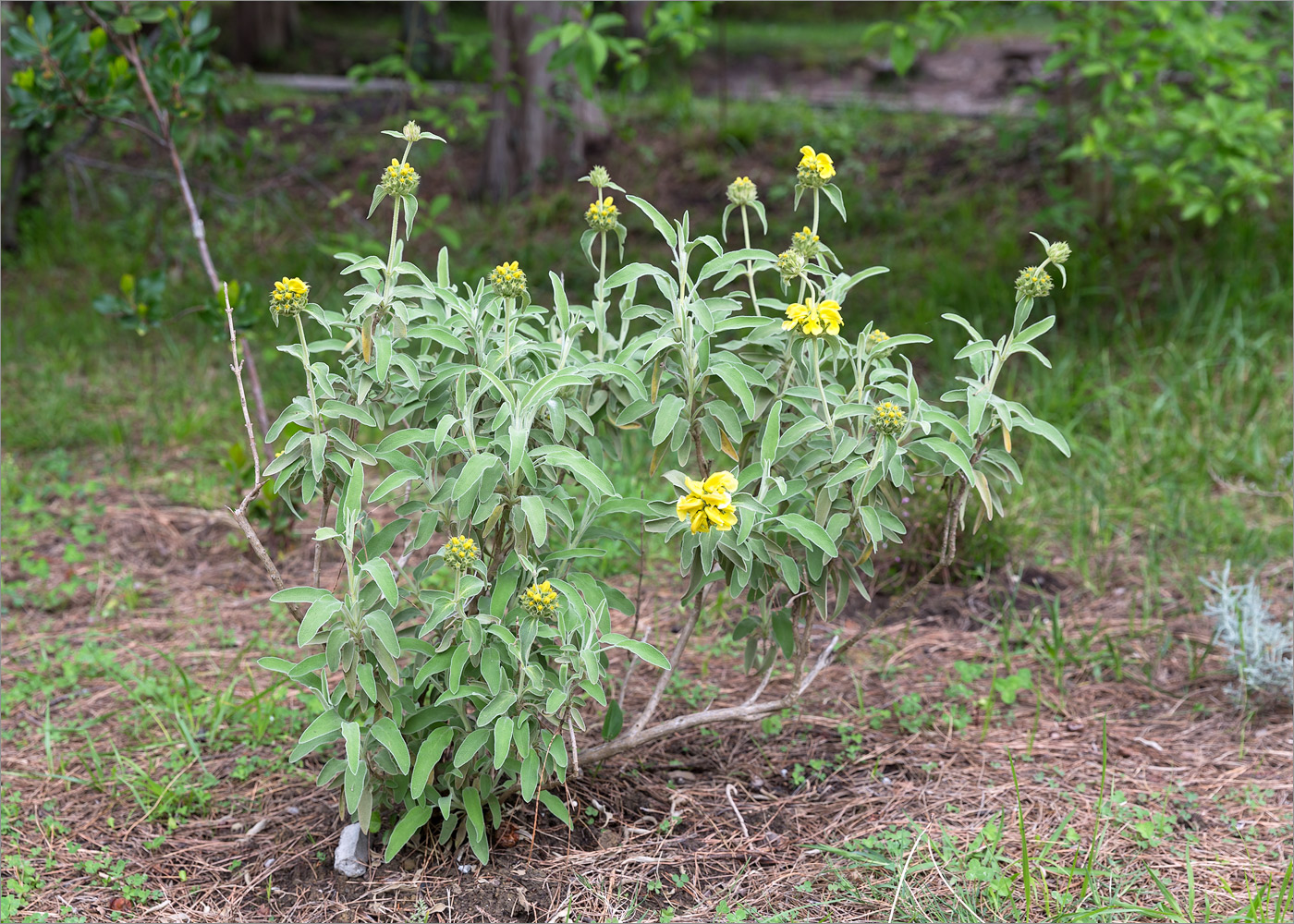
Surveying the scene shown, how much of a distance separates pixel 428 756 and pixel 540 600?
14.0 inches

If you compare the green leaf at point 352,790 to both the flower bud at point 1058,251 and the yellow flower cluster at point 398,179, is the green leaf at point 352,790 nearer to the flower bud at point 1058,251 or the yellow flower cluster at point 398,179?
the yellow flower cluster at point 398,179

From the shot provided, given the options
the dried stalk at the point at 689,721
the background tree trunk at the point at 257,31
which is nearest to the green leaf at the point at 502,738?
the dried stalk at the point at 689,721

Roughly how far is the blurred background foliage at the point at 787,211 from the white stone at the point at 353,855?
1307 millimetres

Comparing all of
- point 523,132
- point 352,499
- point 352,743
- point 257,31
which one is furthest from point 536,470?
point 257,31

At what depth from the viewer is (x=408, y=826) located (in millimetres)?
1925

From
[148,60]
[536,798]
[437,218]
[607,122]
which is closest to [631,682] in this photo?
[536,798]

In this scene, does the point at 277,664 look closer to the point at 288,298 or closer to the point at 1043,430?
the point at 288,298

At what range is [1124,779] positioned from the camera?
237 centimetres

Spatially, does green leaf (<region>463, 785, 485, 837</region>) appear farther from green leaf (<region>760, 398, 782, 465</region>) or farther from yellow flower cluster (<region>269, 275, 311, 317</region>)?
yellow flower cluster (<region>269, 275, 311, 317</region>)

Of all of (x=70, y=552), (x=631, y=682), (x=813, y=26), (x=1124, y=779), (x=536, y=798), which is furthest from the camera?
(x=813, y=26)

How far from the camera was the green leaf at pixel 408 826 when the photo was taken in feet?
6.26

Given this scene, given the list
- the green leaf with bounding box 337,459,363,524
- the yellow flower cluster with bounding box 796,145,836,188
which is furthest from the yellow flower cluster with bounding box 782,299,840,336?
the green leaf with bounding box 337,459,363,524

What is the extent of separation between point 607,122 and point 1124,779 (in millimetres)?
5965

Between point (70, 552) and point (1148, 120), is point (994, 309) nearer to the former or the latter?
point (1148, 120)
